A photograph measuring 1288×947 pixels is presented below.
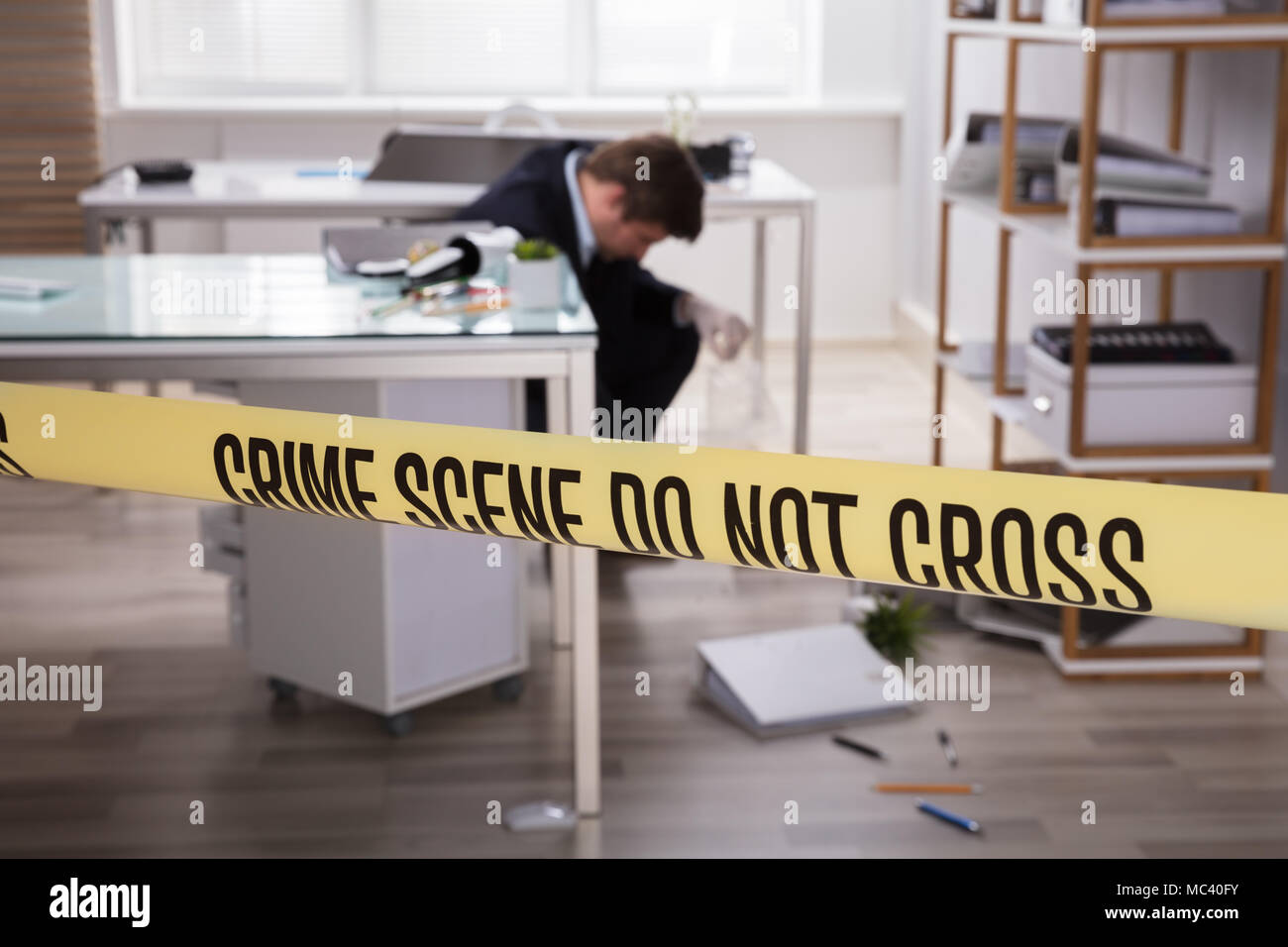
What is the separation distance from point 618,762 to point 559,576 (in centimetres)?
57

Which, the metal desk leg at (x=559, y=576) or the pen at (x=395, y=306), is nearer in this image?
the pen at (x=395, y=306)

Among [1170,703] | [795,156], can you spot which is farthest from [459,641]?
[795,156]

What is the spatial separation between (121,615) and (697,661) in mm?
1231

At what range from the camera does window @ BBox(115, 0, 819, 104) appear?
5.45 metres

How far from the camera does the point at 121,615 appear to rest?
3.05m

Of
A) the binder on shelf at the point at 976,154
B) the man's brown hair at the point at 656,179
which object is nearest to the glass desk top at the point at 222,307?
the man's brown hair at the point at 656,179

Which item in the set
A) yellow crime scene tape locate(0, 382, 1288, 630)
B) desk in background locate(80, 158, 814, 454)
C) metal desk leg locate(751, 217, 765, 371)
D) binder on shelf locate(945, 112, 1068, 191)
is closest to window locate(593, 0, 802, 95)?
metal desk leg locate(751, 217, 765, 371)

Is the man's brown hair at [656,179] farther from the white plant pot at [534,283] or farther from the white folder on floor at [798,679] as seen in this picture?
the white folder on floor at [798,679]

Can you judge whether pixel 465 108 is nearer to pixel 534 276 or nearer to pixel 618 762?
pixel 534 276

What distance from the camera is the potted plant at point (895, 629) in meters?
2.79

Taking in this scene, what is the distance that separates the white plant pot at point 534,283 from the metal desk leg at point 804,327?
1.71 meters

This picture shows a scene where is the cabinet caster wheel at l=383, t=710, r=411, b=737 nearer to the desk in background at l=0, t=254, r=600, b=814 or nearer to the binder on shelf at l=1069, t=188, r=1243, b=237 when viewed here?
the desk in background at l=0, t=254, r=600, b=814

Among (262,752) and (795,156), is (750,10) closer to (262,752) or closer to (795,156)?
(795,156)

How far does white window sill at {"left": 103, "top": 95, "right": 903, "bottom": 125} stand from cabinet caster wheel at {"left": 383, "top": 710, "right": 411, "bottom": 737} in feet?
11.3
